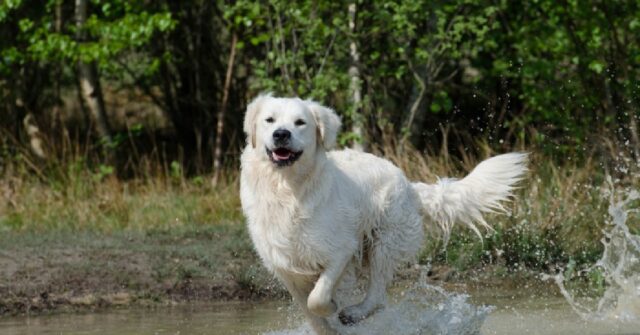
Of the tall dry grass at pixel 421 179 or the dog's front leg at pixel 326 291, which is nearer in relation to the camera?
the dog's front leg at pixel 326 291

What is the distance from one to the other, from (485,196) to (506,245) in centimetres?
277

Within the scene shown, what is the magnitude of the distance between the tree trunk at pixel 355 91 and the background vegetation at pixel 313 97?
0.04 m

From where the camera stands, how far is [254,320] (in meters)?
8.12

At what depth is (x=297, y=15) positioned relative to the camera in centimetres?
1336

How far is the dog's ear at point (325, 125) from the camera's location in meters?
6.34

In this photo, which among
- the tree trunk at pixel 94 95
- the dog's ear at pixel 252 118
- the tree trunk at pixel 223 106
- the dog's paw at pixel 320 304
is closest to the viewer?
the dog's paw at pixel 320 304

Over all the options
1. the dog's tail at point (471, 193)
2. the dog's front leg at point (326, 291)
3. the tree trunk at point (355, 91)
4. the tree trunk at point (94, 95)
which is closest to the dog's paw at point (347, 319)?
the dog's front leg at point (326, 291)

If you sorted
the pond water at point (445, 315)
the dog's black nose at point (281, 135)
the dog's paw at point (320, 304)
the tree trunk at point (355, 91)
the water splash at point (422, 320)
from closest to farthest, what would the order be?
the dog's black nose at point (281, 135) → the dog's paw at point (320, 304) → the water splash at point (422, 320) → the pond water at point (445, 315) → the tree trunk at point (355, 91)

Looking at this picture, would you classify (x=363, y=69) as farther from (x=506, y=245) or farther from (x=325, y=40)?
(x=506, y=245)

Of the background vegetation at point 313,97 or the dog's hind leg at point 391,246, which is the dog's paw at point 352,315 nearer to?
the dog's hind leg at point 391,246

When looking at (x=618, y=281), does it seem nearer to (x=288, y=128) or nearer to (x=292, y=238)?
(x=292, y=238)

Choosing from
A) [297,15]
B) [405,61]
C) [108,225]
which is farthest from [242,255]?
[405,61]

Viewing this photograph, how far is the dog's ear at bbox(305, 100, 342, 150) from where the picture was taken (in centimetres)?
634

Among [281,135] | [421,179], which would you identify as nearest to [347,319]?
[281,135]
